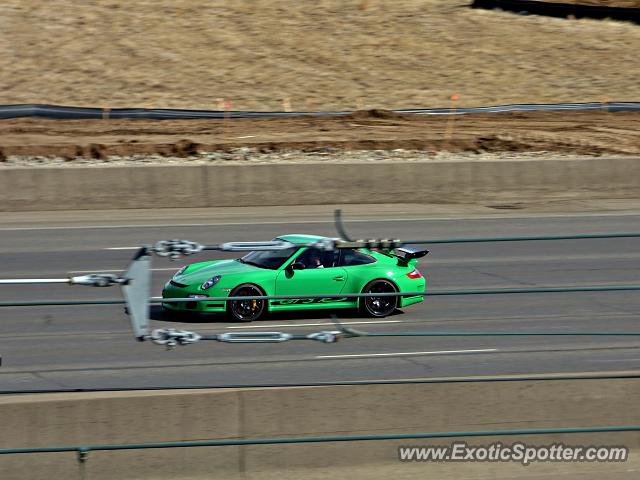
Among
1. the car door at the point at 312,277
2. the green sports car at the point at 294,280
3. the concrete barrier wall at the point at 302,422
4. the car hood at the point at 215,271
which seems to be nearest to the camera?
the concrete barrier wall at the point at 302,422

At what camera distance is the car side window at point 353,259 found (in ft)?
43.8

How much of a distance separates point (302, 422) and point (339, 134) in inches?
852

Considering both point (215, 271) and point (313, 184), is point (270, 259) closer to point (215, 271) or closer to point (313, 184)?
point (215, 271)

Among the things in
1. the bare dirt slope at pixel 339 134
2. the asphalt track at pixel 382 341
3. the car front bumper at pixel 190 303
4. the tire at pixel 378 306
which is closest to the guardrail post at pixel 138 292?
the asphalt track at pixel 382 341

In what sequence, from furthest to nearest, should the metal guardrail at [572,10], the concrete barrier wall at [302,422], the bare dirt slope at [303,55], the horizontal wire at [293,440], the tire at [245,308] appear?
1. the metal guardrail at [572,10]
2. the bare dirt slope at [303,55]
3. the tire at [245,308]
4. the concrete barrier wall at [302,422]
5. the horizontal wire at [293,440]

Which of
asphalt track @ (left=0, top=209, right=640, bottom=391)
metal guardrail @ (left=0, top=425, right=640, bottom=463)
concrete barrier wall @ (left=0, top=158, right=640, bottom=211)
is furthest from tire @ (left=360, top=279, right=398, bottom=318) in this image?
concrete barrier wall @ (left=0, top=158, right=640, bottom=211)

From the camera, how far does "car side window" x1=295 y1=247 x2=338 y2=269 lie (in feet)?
43.6

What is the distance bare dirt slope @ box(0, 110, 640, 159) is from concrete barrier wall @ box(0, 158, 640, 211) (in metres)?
3.18

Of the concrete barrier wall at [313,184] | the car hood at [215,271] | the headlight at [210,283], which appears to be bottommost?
the concrete barrier wall at [313,184]

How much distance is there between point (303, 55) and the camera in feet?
122

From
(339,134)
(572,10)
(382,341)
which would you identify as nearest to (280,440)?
(382,341)

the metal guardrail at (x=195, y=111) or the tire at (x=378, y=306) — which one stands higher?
the tire at (x=378, y=306)

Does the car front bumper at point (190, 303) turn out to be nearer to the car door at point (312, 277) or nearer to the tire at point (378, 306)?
the car door at point (312, 277)

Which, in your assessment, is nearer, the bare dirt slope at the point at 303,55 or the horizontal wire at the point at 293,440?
the horizontal wire at the point at 293,440
